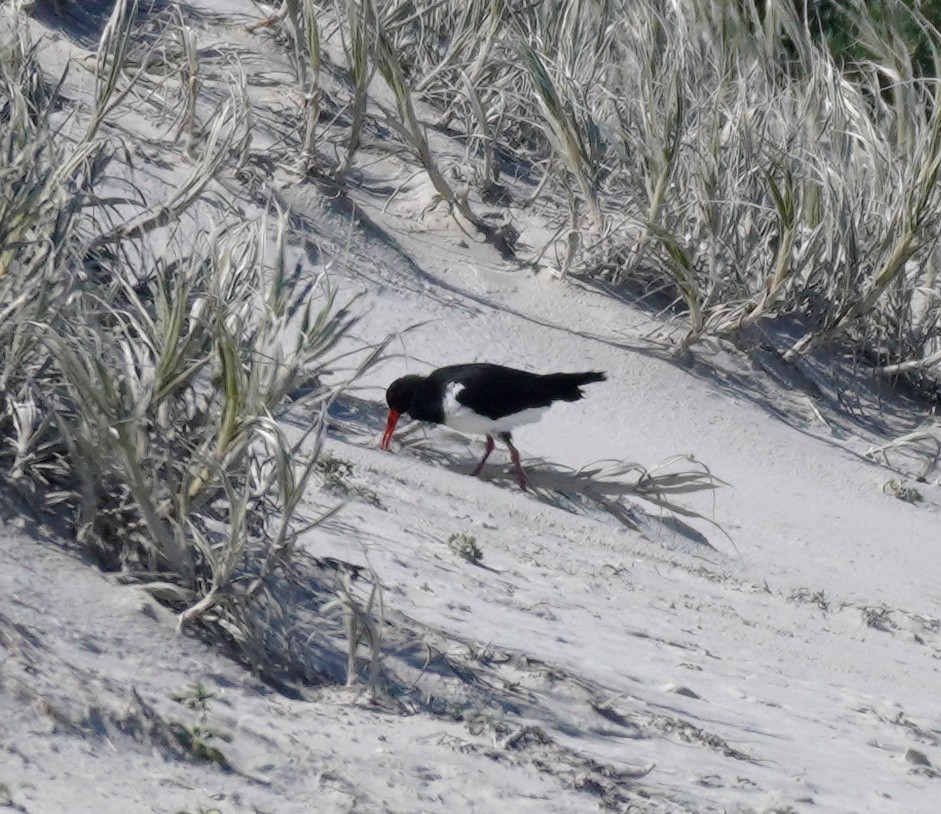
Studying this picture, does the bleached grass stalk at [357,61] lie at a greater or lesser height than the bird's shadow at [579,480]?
greater

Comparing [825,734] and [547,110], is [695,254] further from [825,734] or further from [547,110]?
[825,734]

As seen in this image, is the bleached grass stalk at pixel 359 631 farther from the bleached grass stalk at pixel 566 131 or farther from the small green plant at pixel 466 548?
the bleached grass stalk at pixel 566 131

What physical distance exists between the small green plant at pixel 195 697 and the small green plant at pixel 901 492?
20.6 ft

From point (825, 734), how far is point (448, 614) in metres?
1.09

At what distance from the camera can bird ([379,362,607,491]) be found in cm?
722

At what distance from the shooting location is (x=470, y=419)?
7.29 metres

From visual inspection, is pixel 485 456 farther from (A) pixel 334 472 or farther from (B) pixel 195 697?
(B) pixel 195 697

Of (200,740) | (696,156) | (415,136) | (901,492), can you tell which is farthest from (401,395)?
(200,740)

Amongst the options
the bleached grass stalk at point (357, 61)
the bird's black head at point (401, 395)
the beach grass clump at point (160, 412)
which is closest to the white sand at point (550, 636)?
the beach grass clump at point (160, 412)

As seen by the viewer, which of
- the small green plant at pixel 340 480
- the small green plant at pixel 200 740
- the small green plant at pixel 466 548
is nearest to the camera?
the small green plant at pixel 200 740

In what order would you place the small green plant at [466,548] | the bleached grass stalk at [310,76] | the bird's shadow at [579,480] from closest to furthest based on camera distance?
the small green plant at [466,548]
the bird's shadow at [579,480]
the bleached grass stalk at [310,76]

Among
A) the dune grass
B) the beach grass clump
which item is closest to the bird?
the dune grass

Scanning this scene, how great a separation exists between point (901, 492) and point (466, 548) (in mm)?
4406

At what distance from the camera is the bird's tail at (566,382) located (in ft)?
24.8
